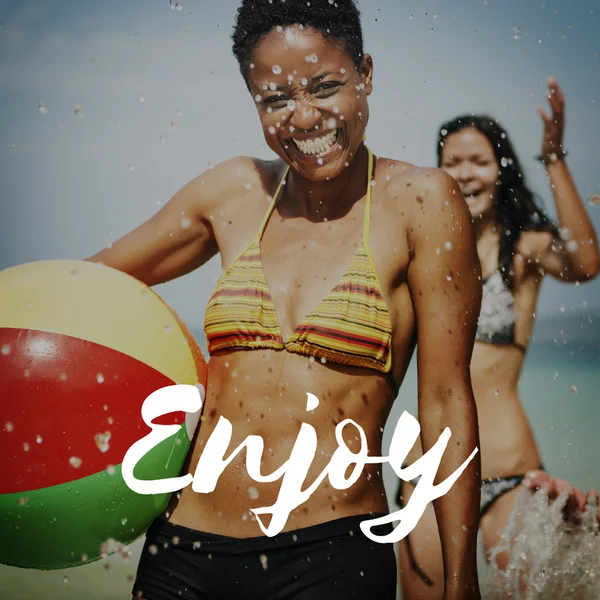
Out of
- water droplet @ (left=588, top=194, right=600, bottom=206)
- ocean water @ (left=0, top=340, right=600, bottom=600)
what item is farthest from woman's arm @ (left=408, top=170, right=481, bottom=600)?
water droplet @ (left=588, top=194, right=600, bottom=206)

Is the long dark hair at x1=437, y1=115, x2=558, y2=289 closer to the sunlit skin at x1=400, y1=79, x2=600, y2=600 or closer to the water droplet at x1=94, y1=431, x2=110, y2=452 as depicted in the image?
the sunlit skin at x1=400, y1=79, x2=600, y2=600

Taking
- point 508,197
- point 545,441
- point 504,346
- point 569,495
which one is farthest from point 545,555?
point 545,441

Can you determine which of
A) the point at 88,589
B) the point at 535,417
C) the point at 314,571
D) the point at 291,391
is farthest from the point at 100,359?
the point at 535,417

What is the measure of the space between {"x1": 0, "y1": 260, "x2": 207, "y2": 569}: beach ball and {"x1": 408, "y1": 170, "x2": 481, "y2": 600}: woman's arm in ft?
1.87

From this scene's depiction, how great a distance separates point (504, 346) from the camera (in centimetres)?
375

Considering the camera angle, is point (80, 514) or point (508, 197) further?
point (508, 197)

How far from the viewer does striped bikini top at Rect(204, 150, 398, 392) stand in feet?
7.31

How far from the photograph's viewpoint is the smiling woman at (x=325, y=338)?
2.18 metres

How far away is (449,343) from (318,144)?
1.99 feet

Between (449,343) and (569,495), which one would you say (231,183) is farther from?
(569,495)

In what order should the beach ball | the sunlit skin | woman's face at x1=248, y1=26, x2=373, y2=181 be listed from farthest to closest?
1. the sunlit skin
2. woman's face at x1=248, y1=26, x2=373, y2=181
3. the beach ball

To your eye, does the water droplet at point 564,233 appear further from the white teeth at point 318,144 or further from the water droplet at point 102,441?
the water droplet at point 102,441

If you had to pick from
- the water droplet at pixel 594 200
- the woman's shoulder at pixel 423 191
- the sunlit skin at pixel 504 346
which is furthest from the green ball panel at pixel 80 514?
the water droplet at pixel 594 200

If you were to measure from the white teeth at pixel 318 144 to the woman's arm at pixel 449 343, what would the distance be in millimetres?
268
